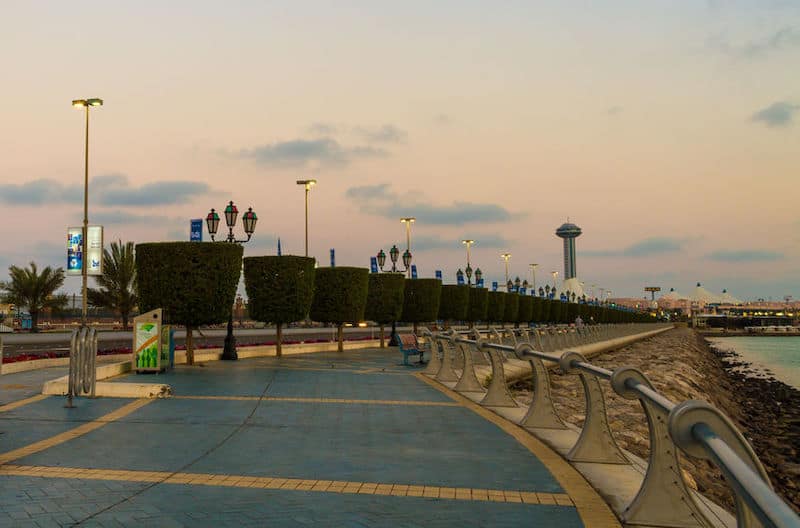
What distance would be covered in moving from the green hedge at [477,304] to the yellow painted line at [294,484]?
4595 centimetres

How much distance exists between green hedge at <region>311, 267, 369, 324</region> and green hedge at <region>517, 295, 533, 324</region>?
40761mm

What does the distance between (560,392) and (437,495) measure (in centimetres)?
1754

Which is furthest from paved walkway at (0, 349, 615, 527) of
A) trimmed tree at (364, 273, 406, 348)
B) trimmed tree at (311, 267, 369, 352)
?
trimmed tree at (364, 273, 406, 348)

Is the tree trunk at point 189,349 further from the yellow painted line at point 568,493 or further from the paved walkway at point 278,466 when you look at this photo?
the yellow painted line at point 568,493

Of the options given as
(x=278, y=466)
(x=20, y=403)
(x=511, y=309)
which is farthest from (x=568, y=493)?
(x=511, y=309)

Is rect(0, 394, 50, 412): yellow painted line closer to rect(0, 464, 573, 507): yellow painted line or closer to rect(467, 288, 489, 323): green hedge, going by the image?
rect(0, 464, 573, 507): yellow painted line

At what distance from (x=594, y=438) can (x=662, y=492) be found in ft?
8.21

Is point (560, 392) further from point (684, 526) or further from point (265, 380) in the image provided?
point (684, 526)

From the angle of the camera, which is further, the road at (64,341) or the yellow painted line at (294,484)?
the road at (64,341)

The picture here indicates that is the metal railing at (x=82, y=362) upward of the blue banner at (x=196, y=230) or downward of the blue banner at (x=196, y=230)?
downward

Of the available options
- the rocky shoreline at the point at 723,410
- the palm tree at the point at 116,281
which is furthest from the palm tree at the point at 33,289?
the rocky shoreline at the point at 723,410

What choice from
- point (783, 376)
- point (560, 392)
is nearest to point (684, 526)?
point (560, 392)

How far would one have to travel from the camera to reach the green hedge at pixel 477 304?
5350 cm

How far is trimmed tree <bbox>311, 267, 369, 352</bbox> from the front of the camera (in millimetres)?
31797
